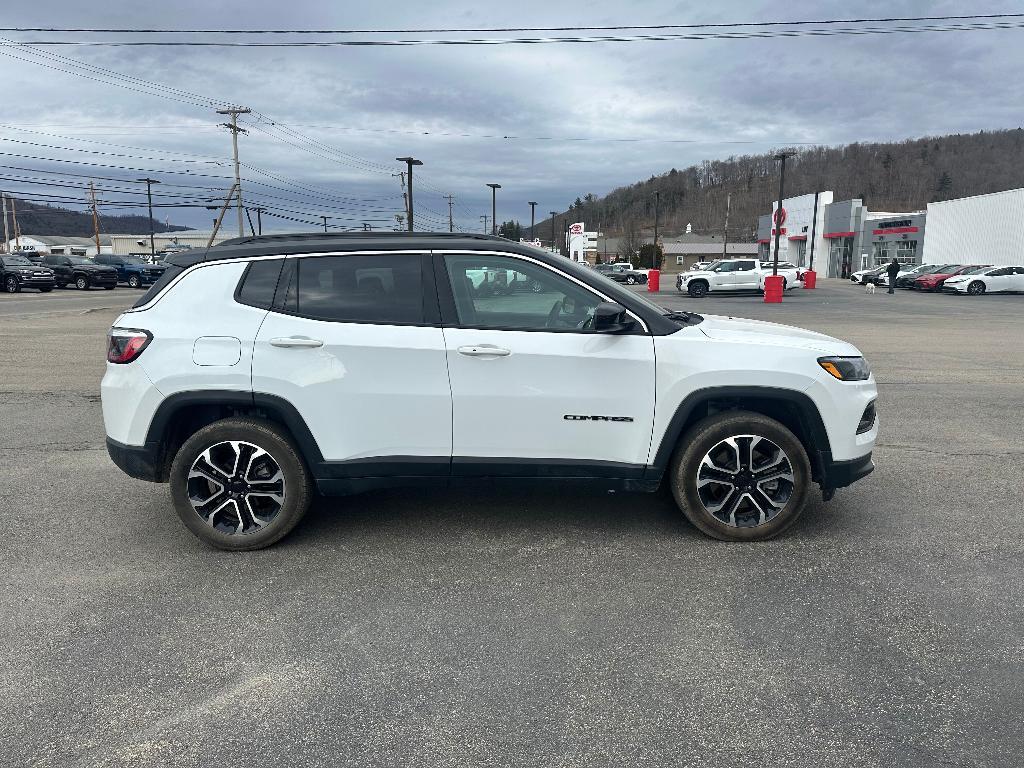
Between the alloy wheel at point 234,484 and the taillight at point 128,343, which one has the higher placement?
the taillight at point 128,343

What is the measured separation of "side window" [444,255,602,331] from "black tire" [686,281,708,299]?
31858 mm

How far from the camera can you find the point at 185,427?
13.8ft

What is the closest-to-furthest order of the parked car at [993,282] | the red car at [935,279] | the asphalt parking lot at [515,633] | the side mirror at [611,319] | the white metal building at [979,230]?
the asphalt parking lot at [515,633] < the side mirror at [611,319] < the parked car at [993,282] < the red car at [935,279] < the white metal building at [979,230]

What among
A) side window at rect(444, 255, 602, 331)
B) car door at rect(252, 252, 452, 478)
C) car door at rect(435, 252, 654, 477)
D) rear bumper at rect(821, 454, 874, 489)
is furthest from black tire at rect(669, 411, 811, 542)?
car door at rect(252, 252, 452, 478)

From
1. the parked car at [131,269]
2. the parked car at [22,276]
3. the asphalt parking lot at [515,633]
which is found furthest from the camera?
the parked car at [131,269]

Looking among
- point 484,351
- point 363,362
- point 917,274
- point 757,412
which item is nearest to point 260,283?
point 363,362

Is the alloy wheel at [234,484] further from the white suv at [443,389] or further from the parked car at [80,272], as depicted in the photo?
the parked car at [80,272]

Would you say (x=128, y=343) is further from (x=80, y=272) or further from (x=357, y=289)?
(x=80, y=272)

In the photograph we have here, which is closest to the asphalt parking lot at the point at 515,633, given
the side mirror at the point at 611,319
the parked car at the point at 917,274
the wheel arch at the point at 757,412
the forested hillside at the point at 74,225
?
the wheel arch at the point at 757,412

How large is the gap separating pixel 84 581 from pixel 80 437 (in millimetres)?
3457

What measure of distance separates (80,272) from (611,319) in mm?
38549

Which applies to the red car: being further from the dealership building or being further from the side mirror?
the side mirror

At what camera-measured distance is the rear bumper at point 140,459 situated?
403 cm

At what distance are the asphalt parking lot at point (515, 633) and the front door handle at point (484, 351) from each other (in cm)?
114
